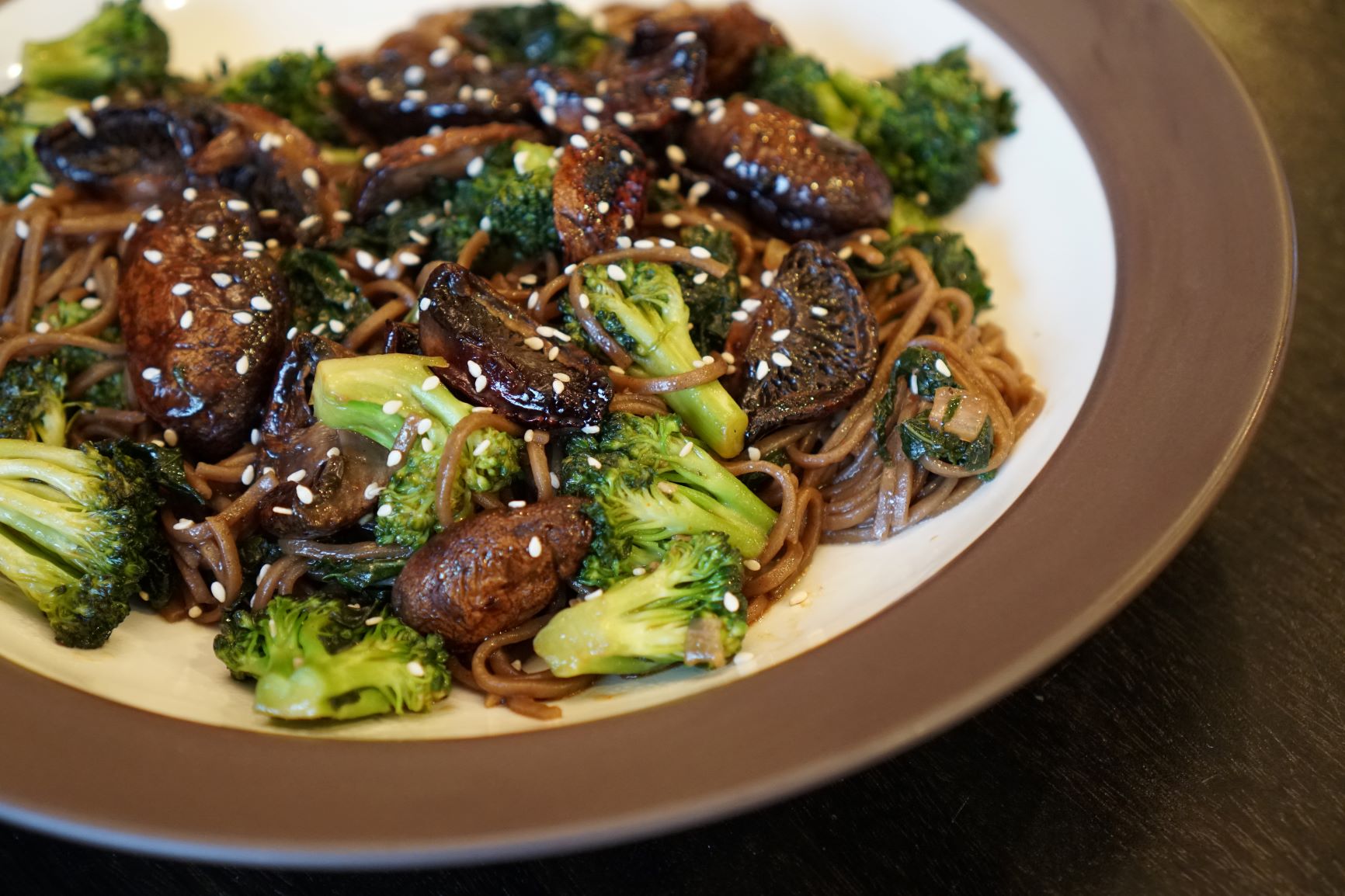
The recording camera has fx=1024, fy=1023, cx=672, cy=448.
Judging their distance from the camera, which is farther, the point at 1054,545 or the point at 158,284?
the point at 158,284

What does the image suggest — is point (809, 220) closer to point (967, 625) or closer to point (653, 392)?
point (653, 392)

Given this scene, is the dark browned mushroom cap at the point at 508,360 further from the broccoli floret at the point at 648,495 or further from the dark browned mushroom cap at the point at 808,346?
the dark browned mushroom cap at the point at 808,346

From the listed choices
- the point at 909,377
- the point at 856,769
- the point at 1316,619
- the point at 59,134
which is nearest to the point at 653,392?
the point at 909,377

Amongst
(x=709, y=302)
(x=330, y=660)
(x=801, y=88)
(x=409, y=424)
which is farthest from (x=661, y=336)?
(x=801, y=88)

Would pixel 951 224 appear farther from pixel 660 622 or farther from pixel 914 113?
pixel 660 622

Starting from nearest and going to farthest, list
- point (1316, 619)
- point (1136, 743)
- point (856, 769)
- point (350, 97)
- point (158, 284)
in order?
point (856, 769) < point (1136, 743) < point (1316, 619) < point (158, 284) < point (350, 97)

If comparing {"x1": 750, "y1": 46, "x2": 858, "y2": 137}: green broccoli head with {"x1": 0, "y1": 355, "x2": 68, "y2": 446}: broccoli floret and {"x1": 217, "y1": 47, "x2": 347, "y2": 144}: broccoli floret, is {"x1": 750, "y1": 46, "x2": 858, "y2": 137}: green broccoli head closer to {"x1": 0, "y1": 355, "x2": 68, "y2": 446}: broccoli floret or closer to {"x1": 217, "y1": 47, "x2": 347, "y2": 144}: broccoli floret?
{"x1": 217, "y1": 47, "x2": 347, "y2": 144}: broccoli floret

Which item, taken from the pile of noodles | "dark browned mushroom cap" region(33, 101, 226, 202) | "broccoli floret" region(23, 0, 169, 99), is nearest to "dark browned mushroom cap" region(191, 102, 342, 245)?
"dark browned mushroom cap" region(33, 101, 226, 202)
